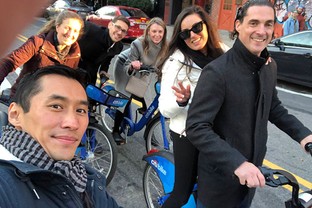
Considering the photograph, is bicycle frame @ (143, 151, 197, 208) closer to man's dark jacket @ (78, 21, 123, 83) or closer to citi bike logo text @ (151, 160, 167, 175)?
citi bike logo text @ (151, 160, 167, 175)

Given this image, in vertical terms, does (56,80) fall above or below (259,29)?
below

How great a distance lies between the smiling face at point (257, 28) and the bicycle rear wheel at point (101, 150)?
2036 millimetres

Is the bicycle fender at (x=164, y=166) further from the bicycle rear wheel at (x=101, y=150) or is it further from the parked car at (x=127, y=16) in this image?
the parked car at (x=127, y=16)

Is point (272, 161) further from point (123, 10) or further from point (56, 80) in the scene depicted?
point (123, 10)

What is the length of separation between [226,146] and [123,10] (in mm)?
14563

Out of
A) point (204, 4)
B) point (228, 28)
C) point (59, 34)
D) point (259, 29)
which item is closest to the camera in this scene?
point (259, 29)

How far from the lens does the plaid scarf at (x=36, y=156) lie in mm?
1465

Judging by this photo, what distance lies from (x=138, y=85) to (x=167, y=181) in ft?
5.84

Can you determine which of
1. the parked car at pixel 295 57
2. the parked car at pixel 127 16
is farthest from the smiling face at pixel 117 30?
the parked car at pixel 127 16

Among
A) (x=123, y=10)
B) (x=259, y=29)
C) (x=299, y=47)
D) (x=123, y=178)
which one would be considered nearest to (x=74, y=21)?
(x=123, y=178)

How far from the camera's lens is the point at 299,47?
27.5ft

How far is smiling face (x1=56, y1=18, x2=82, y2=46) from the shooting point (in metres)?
3.34

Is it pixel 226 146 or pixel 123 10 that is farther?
pixel 123 10

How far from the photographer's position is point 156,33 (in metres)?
4.41
